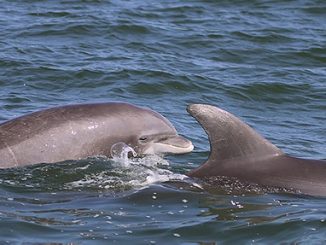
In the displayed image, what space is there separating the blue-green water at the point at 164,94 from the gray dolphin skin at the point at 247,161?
170 millimetres

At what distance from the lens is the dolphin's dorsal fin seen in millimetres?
11016

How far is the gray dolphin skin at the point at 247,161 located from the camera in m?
11.1

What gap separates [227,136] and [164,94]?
7.78m

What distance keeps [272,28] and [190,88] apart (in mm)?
5179

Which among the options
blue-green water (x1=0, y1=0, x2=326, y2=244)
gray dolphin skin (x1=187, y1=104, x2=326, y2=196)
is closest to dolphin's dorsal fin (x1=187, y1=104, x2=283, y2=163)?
gray dolphin skin (x1=187, y1=104, x2=326, y2=196)

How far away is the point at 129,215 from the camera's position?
10539mm

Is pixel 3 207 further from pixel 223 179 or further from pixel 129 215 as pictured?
pixel 223 179

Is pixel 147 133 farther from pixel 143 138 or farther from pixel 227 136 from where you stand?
pixel 227 136

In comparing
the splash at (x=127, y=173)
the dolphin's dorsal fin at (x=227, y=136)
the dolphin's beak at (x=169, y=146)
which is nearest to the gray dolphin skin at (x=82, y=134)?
the dolphin's beak at (x=169, y=146)

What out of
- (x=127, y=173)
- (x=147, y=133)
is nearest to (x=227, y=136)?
(x=127, y=173)

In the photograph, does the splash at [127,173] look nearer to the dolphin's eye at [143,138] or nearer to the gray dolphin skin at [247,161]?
the dolphin's eye at [143,138]

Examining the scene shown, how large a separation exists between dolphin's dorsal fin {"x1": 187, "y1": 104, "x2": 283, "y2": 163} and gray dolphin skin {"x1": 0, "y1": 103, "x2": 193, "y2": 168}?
1.98 m

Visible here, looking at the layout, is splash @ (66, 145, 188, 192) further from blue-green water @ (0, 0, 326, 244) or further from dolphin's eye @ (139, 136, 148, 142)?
dolphin's eye @ (139, 136, 148, 142)

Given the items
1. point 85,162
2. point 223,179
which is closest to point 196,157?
point 85,162
